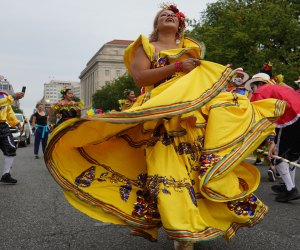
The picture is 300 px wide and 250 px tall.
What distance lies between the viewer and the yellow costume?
2.66 meters

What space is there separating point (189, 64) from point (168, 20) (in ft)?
1.68

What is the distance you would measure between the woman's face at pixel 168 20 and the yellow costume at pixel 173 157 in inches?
10.0

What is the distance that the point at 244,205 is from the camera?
2.82 metres

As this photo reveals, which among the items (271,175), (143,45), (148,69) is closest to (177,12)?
(143,45)

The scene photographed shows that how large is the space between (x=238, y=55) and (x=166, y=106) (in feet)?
77.6

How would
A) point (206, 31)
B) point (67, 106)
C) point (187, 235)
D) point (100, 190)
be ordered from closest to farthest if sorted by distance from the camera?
1. point (187, 235)
2. point (100, 190)
3. point (67, 106)
4. point (206, 31)

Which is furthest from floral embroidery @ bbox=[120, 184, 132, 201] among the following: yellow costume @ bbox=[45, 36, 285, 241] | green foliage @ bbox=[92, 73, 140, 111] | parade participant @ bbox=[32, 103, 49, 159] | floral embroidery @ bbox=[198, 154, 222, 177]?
green foliage @ bbox=[92, 73, 140, 111]

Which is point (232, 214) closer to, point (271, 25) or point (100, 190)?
point (100, 190)

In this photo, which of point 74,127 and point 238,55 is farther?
point 238,55

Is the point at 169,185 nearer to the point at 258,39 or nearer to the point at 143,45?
the point at 143,45

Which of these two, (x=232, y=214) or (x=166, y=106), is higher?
(x=166, y=106)

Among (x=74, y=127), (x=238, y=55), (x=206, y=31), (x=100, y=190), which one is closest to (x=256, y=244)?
(x=100, y=190)

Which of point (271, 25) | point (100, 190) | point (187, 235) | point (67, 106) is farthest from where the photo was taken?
point (271, 25)

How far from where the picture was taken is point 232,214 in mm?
2762
